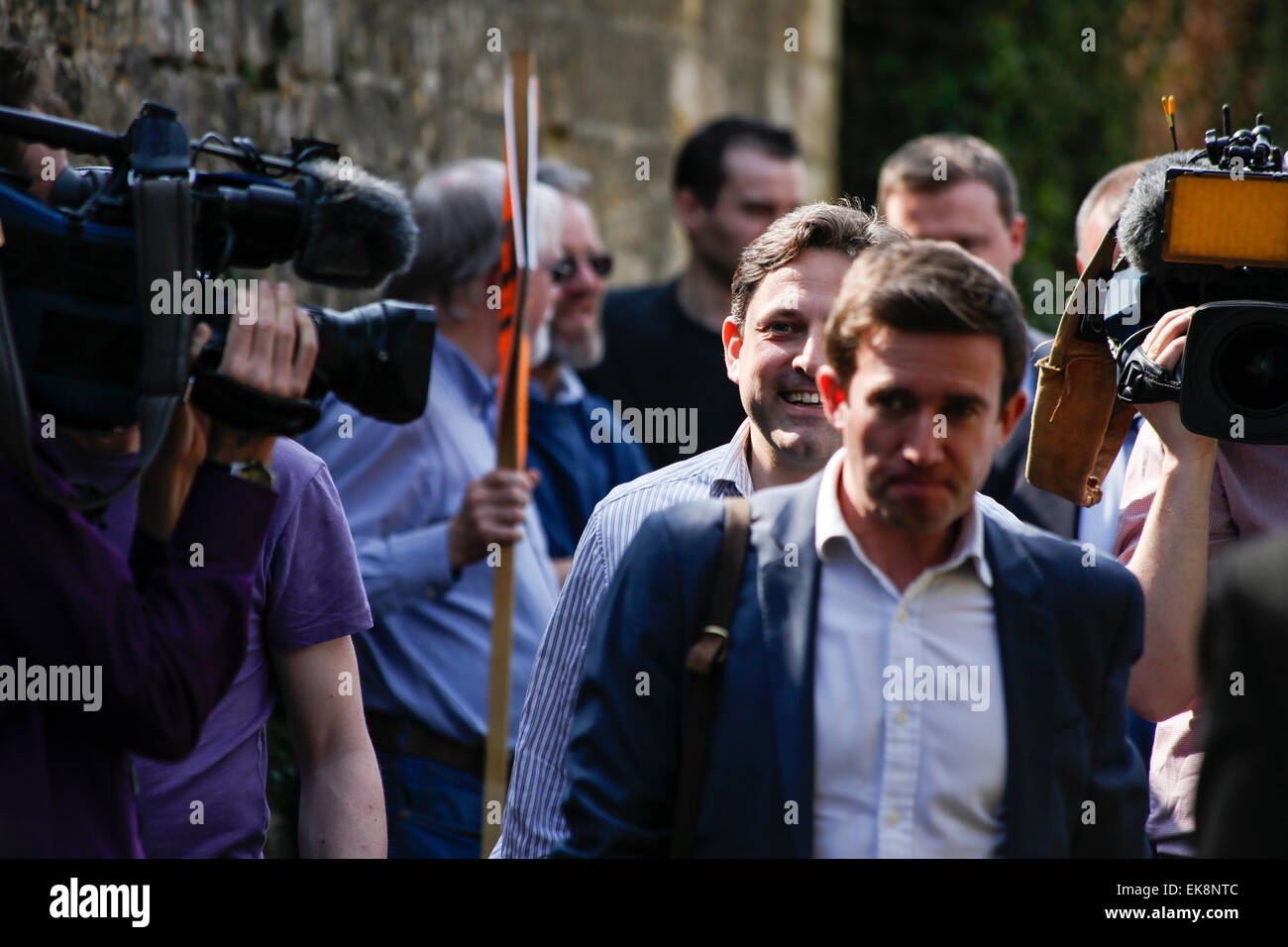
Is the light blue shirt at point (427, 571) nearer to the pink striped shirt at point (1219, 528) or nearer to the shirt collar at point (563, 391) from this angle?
the shirt collar at point (563, 391)

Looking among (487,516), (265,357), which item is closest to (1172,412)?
(265,357)

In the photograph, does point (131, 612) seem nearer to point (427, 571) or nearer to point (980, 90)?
point (427, 571)

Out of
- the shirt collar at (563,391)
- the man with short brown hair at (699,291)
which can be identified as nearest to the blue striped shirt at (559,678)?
the shirt collar at (563,391)

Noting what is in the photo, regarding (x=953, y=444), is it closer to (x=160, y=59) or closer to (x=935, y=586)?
(x=935, y=586)

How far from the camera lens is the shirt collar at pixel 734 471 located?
3.02 m

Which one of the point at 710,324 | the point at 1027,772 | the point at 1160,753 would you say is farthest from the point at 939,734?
the point at 710,324

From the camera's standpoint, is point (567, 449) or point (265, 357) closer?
point (265, 357)

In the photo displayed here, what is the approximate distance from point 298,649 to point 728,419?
281 centimetres

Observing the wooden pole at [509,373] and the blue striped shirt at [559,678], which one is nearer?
the blue striped shirt at [559,678]

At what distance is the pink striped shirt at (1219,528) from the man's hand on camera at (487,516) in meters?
1.45

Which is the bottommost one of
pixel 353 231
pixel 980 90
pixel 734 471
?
pixel 734 471

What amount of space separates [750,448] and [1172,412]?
0.76 m

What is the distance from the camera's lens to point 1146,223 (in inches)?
111

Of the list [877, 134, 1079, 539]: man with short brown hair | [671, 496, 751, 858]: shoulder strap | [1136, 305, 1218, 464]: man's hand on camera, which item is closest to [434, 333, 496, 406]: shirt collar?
[877, 134, 1079, 539]: man with short brown hair
